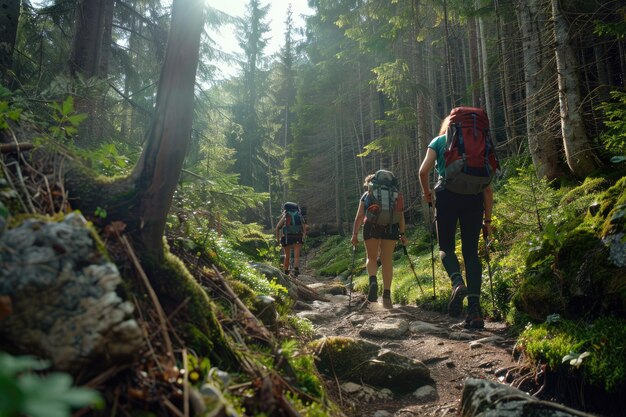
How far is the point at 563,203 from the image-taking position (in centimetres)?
603

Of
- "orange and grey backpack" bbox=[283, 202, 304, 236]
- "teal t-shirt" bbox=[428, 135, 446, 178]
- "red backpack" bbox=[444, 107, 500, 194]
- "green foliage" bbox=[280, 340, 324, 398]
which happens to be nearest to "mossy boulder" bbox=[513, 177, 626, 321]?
"red backpack" bbox=[444, 107, 500, 194]

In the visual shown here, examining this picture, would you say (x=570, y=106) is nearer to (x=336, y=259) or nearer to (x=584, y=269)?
(x=584, y=269)

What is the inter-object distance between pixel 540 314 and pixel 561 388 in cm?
115

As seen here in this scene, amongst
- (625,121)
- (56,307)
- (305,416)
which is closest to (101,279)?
(56,307)

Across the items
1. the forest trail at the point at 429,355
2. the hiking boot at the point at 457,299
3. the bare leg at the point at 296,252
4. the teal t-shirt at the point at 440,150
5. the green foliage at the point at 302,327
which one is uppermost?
the teal t-shirt at the point at 440,150

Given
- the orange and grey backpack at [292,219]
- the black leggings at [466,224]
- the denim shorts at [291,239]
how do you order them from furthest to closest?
the denim shorts at [291,239] < the orange and grey backpack at [292,219] < the black leggings at [466,224]

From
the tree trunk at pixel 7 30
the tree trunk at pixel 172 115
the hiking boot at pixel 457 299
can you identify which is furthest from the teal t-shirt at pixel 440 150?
the tree trunk at pixel 7 30

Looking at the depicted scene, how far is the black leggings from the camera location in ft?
16.9

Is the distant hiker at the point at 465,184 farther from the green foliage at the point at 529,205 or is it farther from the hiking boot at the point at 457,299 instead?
the green foliage at the point at 529,205

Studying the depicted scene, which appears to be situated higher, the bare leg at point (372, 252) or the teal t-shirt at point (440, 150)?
the teal t-shirt at point (440, 150)

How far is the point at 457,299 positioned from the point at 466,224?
122 centimetres

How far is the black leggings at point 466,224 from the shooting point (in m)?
5.16

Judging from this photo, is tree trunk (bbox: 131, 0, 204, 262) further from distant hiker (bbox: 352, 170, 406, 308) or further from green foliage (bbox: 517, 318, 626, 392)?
distant hiker (bbox: 352, 170, 406, 308)

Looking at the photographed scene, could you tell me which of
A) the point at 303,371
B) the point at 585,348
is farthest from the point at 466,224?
the point at 303,371
